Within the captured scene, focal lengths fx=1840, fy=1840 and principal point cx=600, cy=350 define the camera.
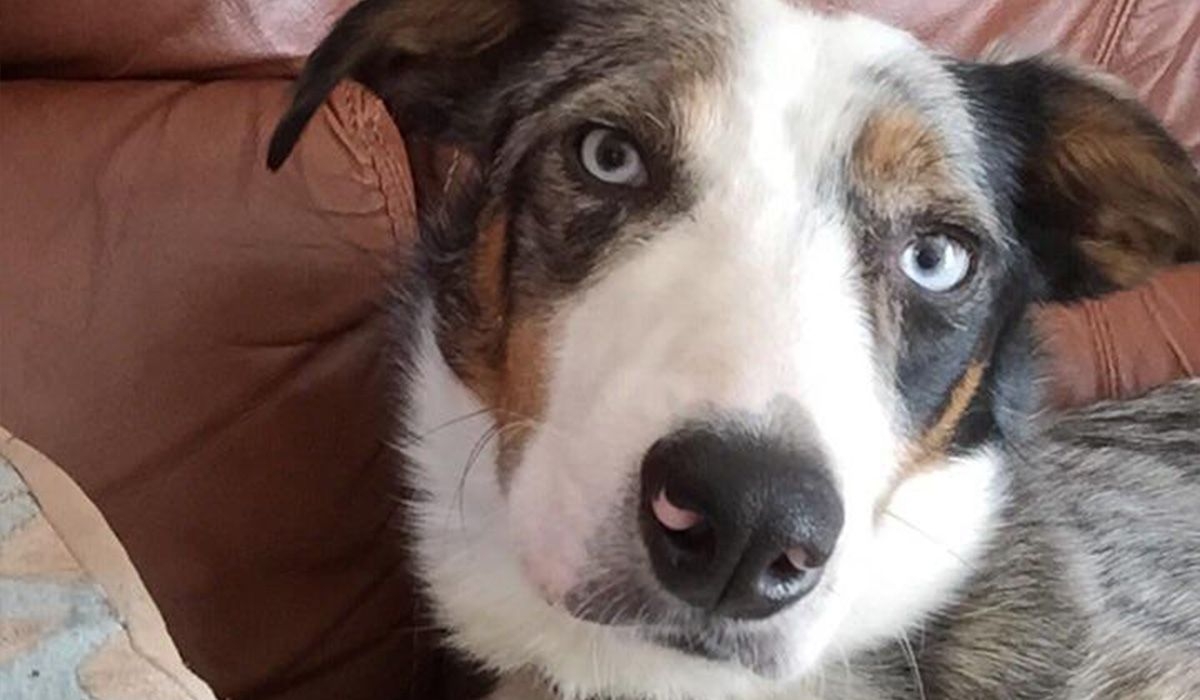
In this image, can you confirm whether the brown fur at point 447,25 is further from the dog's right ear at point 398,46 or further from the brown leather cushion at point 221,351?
the brown leather cushion at point 221,351

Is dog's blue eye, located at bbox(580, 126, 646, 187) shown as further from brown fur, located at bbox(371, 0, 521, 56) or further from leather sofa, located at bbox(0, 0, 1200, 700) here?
leather sofa, located at bbox(0, 0, 1200, 700)

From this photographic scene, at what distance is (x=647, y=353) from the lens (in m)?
1.24

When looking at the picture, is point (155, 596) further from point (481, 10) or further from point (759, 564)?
point (759, 564)

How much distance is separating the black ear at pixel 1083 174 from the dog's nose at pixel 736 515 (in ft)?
1.52

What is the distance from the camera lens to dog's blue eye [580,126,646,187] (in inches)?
54.5

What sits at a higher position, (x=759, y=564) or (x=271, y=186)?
(x=759, y=564)

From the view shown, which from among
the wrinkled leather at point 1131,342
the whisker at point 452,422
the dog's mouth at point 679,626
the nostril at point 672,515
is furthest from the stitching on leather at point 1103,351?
the nostril at point 672,515

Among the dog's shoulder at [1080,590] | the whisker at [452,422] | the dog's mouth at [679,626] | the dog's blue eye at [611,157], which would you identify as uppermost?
the dog's blue eye at [611,157]

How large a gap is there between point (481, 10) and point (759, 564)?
57 centimetres

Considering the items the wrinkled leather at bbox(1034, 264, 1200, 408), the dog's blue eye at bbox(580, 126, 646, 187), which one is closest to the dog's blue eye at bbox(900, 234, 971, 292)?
the dog's blue eye at bbox(580, 126, 646, 187)

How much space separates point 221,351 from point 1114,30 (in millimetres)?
1255

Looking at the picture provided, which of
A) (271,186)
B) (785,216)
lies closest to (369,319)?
(271,186)

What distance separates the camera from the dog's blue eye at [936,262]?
1.41 meters

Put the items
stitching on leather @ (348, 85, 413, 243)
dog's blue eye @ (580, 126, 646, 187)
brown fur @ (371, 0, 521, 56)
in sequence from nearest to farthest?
dog's blue eye @ (580, 126, 646, 187), brown fur @ (371, 0, 521, 56), stitching on leather @ (348, 85, 413, 243)
